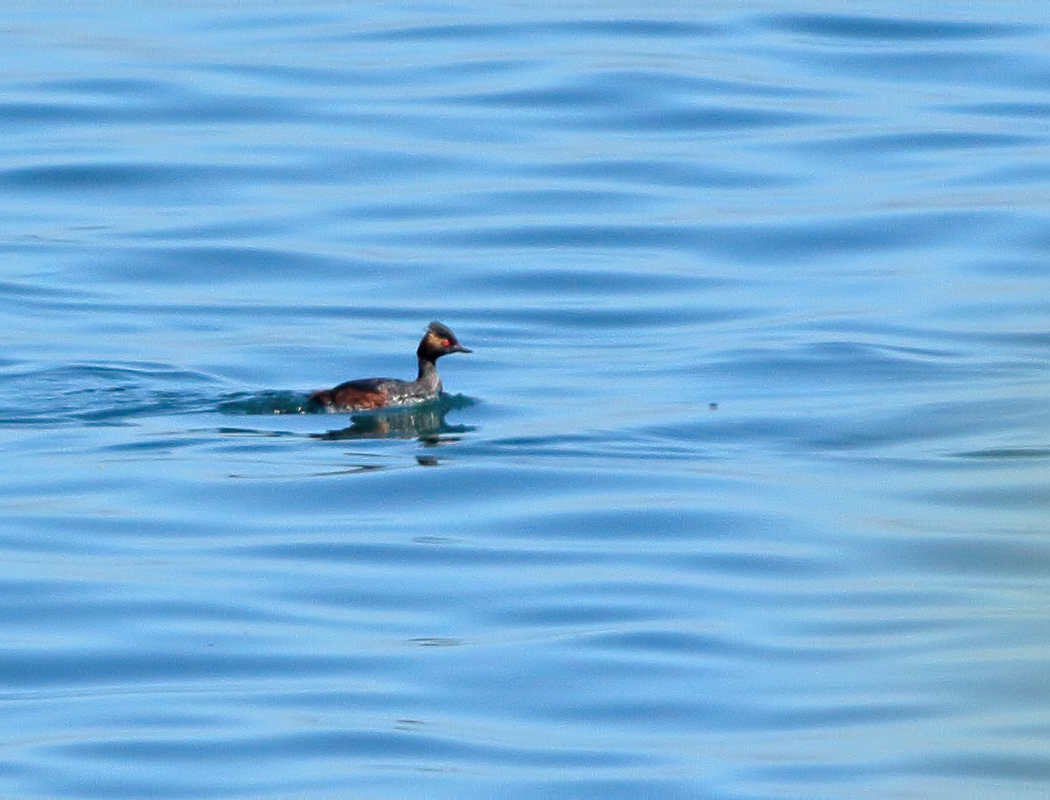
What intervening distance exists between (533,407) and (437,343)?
0.81 m

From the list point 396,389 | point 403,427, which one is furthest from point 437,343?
point 403,427

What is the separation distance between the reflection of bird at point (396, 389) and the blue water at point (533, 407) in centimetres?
13

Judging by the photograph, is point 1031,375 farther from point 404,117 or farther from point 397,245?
point 404,117

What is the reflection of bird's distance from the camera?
16234mm

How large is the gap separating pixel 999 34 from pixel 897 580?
73.3 ft

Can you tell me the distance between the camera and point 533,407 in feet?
55.3

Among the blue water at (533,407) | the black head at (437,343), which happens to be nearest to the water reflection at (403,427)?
the blue water at (533,407)

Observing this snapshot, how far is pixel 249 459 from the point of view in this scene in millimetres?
15109

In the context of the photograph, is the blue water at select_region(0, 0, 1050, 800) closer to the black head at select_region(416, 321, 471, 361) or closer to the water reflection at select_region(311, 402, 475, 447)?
the water reflection at select_region(311, 402, 475, 447)

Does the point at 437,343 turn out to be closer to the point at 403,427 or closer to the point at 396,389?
the point at 396,389

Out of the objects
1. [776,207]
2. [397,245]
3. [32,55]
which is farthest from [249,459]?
[32,55]

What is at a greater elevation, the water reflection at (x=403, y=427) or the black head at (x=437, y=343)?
the black head at (x=437, y=343)

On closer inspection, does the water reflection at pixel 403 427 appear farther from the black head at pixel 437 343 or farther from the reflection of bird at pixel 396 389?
the black head at pixel 437 343

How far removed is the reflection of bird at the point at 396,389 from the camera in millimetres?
16234
